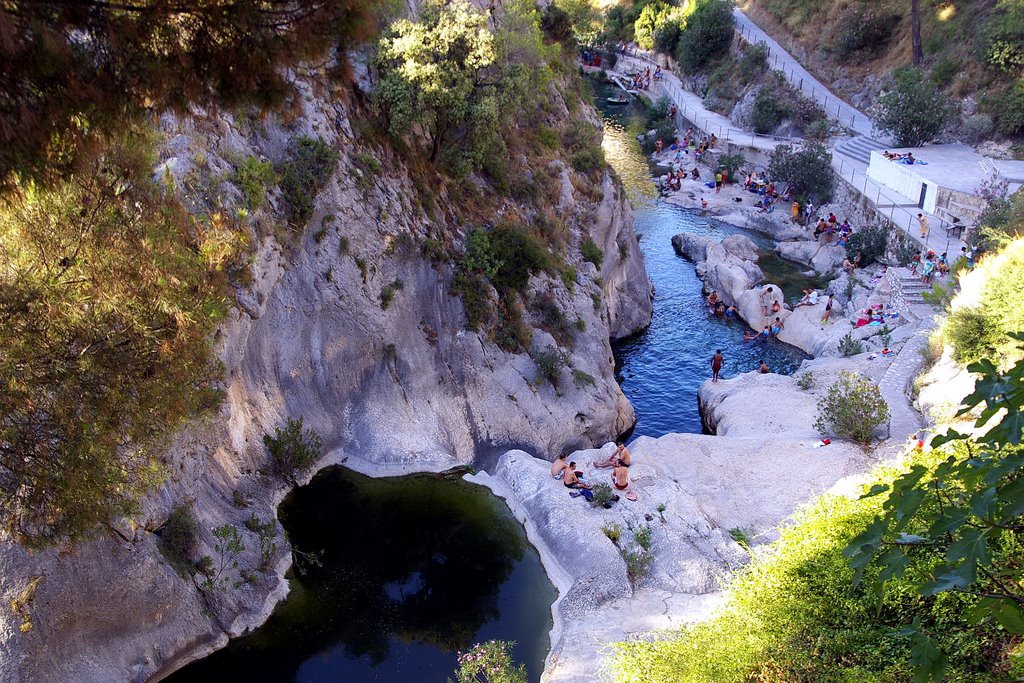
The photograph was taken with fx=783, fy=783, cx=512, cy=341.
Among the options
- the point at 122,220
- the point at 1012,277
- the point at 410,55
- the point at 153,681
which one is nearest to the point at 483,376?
the point at 410,55

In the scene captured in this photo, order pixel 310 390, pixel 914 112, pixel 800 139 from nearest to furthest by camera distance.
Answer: pixel 310 390
pixel 914 112
pixel 800 139

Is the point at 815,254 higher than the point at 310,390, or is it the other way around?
the point at 310,390

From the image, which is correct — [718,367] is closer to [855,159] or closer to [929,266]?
[929,266]

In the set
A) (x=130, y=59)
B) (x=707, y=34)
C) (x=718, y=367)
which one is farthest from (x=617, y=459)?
(x=707, y=34)

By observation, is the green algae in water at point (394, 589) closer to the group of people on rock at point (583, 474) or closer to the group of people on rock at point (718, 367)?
the group of people on rock at point (583, 474)

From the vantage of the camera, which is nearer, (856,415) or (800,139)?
(856,415)

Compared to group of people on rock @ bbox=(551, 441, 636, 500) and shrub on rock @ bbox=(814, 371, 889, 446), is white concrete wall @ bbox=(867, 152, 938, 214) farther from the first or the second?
group of people on rock @ bbox=(551, 441, 636, 500)

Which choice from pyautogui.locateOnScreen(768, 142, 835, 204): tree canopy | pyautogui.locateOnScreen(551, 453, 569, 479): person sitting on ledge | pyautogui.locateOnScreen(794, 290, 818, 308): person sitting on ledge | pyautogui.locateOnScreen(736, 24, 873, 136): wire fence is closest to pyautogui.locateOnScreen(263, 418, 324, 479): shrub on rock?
pyautogui.locateOnScreen(551, 453, 569, 479): person sitting on ledge
